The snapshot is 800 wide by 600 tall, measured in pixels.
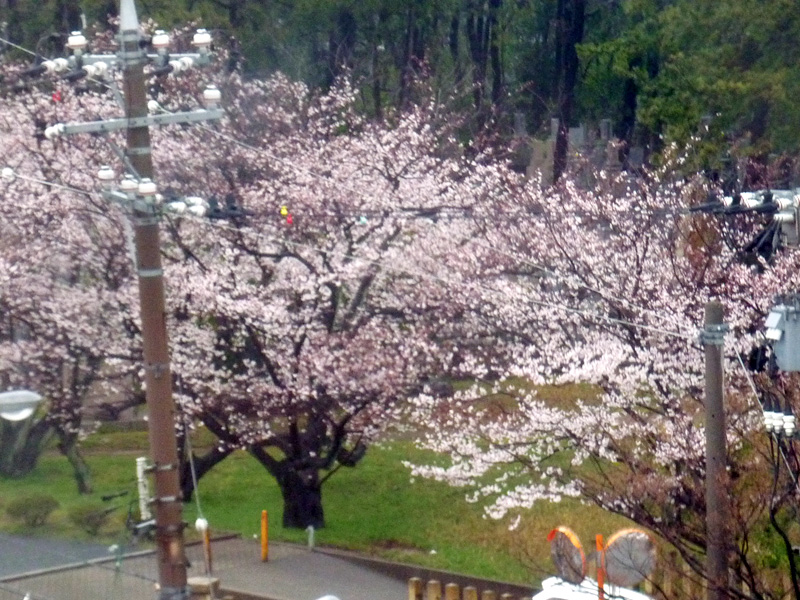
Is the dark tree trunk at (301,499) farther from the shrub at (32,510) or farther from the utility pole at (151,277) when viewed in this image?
the utility pole at (151,277)

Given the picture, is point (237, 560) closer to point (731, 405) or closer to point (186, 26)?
point (731, 405)

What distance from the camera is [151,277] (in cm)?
822

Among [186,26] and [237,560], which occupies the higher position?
[186,26]

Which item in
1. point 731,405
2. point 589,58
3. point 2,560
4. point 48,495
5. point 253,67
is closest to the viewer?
point 731,405

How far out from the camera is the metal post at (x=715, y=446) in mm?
8094

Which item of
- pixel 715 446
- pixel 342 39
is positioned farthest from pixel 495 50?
pixel 715 446

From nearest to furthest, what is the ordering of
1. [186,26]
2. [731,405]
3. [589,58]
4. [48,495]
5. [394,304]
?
1. [731,405]
2. [394,304]
3. [48,495]
4. [186,26]
5. [589,58]

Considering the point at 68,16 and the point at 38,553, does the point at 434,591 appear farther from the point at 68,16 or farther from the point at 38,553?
the point at 68,16

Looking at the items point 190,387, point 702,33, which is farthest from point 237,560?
point 702,33

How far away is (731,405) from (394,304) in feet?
18.1

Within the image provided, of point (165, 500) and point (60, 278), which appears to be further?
point (60, 278)

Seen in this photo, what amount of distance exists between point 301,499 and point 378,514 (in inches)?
46.7

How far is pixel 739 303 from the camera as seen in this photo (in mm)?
11680

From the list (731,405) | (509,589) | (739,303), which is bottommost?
(509,589)
